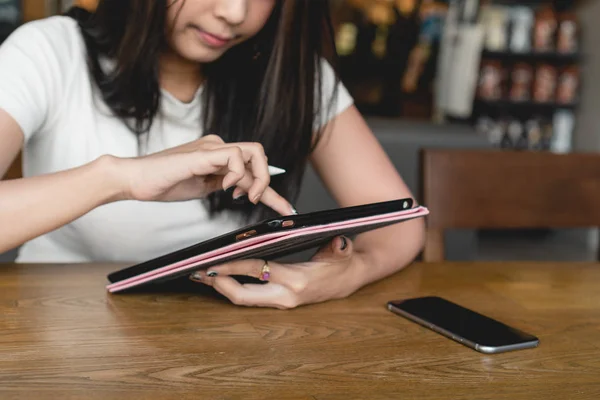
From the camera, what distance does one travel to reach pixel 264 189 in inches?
34.8

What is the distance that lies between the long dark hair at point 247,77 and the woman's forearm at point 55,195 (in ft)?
1.11

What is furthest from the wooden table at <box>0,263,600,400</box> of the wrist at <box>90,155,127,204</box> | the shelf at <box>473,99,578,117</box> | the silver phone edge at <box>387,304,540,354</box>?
the shelf at <box>473,99,578,117</box>

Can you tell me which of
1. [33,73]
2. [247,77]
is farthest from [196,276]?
[247,77]

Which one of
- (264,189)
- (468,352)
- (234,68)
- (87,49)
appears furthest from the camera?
(234,68)

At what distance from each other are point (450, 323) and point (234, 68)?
0.68m

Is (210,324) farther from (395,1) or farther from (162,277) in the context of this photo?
(395,1)

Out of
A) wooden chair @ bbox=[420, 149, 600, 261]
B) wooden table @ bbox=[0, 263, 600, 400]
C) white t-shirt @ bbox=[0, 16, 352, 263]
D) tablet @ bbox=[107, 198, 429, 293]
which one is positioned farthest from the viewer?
A: wooden chair @ bbox=[420, 149, 600, 261]

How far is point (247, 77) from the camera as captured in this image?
130cm

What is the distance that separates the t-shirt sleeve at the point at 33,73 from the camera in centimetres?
102

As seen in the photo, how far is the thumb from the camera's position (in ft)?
3.07

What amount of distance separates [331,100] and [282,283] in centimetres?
53

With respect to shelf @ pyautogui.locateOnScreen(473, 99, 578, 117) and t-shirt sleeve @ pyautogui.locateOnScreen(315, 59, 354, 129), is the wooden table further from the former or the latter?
shelf @ pyautogui.locateOnScreen(473, 99, 578, 117)

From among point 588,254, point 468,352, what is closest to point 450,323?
point 468,352

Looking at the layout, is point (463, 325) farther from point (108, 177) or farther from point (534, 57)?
point (534, 57)
